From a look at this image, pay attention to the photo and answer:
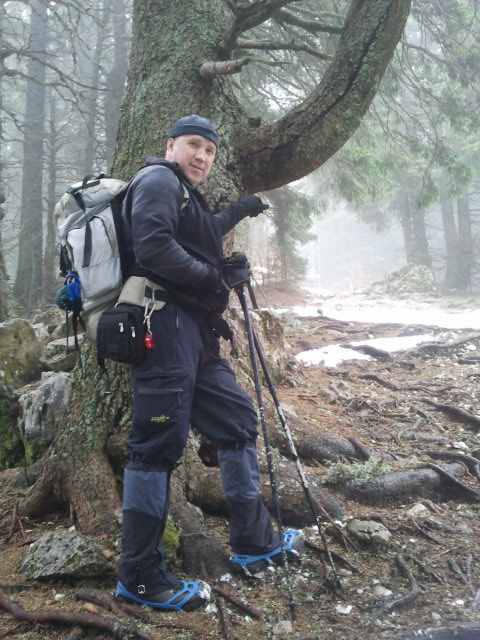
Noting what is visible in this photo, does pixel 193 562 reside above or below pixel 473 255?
below

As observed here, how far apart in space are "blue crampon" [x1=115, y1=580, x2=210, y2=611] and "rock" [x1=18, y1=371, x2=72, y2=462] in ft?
6.48

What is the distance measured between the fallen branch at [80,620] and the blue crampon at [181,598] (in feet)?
0.63

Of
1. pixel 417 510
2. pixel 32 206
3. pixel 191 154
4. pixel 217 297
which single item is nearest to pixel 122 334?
pixel 217 297

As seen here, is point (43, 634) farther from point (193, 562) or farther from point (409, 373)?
point (409, 373)

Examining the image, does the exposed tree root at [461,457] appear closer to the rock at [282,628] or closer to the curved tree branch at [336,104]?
the rock at [282,628]

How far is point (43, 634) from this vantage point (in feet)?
8.54

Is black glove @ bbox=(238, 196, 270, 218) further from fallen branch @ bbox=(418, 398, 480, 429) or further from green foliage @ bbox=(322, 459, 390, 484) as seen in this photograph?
fallen branch @ bbox=(418, 398, 480, 429)

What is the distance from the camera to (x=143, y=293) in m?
2.85

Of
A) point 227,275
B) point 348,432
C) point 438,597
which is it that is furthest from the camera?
point 348,432

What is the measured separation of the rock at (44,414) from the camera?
4.46m

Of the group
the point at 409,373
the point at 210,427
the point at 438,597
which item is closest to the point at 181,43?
the point at 210,427

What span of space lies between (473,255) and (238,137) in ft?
74.3

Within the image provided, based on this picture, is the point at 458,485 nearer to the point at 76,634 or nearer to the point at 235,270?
the point at 235,270

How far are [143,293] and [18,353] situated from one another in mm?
3560
